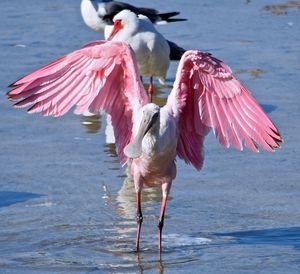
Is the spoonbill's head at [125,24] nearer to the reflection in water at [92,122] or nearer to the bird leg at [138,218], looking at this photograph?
the reflection in water at [92,122]

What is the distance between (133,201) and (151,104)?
3.20 feet

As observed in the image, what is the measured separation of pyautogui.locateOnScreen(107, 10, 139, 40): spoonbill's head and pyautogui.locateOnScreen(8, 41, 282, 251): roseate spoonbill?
11.1 feet

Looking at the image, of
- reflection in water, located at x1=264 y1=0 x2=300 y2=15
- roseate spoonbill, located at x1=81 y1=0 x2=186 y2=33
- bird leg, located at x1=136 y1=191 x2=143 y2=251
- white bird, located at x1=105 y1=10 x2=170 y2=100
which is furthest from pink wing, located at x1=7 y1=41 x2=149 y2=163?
reflection in water, located at x1=264 y1=0 x2=300 y2=15

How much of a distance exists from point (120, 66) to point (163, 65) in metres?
3.56

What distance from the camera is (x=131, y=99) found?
676 centimetres

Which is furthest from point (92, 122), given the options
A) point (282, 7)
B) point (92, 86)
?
point (282, 7)

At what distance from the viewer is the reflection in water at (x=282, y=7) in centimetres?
1290

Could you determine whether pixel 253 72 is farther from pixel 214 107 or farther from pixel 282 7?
pixel 214 107

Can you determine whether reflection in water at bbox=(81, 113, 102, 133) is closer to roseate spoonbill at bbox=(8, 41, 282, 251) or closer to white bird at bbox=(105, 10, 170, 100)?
white bird at bbox=(105, 10, 170, 100)

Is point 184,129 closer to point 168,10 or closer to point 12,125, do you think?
point 12,125

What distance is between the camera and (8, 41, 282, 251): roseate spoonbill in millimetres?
6438

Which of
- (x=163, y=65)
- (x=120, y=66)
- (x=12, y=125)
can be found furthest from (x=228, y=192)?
(x=163, y=65)

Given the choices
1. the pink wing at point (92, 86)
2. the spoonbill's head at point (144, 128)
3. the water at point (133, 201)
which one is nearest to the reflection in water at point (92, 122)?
the water at point (133, 201)

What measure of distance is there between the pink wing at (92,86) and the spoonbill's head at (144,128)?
1.27 ft
